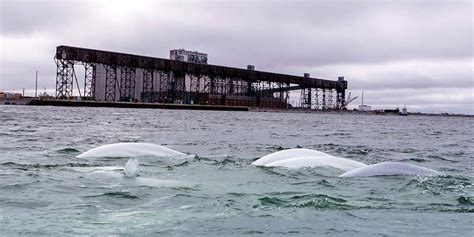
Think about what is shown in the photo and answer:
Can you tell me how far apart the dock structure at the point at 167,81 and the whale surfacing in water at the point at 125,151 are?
112 m

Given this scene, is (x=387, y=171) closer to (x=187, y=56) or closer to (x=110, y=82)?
(x=110, y=82)

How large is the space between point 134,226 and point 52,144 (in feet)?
56.6

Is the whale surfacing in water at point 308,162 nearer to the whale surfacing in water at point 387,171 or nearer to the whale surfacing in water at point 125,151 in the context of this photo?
the whale surfacing in water at point 387,171

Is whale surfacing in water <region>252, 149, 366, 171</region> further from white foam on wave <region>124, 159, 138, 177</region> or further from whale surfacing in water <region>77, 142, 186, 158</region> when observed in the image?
white foam on wave <region>124, 159, 138, 177</region>

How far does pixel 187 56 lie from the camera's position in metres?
178

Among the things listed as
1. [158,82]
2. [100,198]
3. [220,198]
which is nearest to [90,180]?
[100,198]

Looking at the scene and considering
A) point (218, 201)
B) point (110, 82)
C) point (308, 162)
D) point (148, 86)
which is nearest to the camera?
point (218, 201)

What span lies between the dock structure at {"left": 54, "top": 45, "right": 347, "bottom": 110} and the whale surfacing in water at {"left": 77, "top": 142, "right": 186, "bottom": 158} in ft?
366

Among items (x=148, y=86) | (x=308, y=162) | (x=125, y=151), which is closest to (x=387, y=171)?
(x=308, y=162)

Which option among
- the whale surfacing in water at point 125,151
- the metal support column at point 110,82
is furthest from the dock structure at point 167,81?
the whale surfacing in water at point 125,151

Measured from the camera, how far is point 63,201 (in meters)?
11.0

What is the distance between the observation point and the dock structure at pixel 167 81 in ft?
436

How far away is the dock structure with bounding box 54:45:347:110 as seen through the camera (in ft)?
436

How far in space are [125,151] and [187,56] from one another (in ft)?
526
